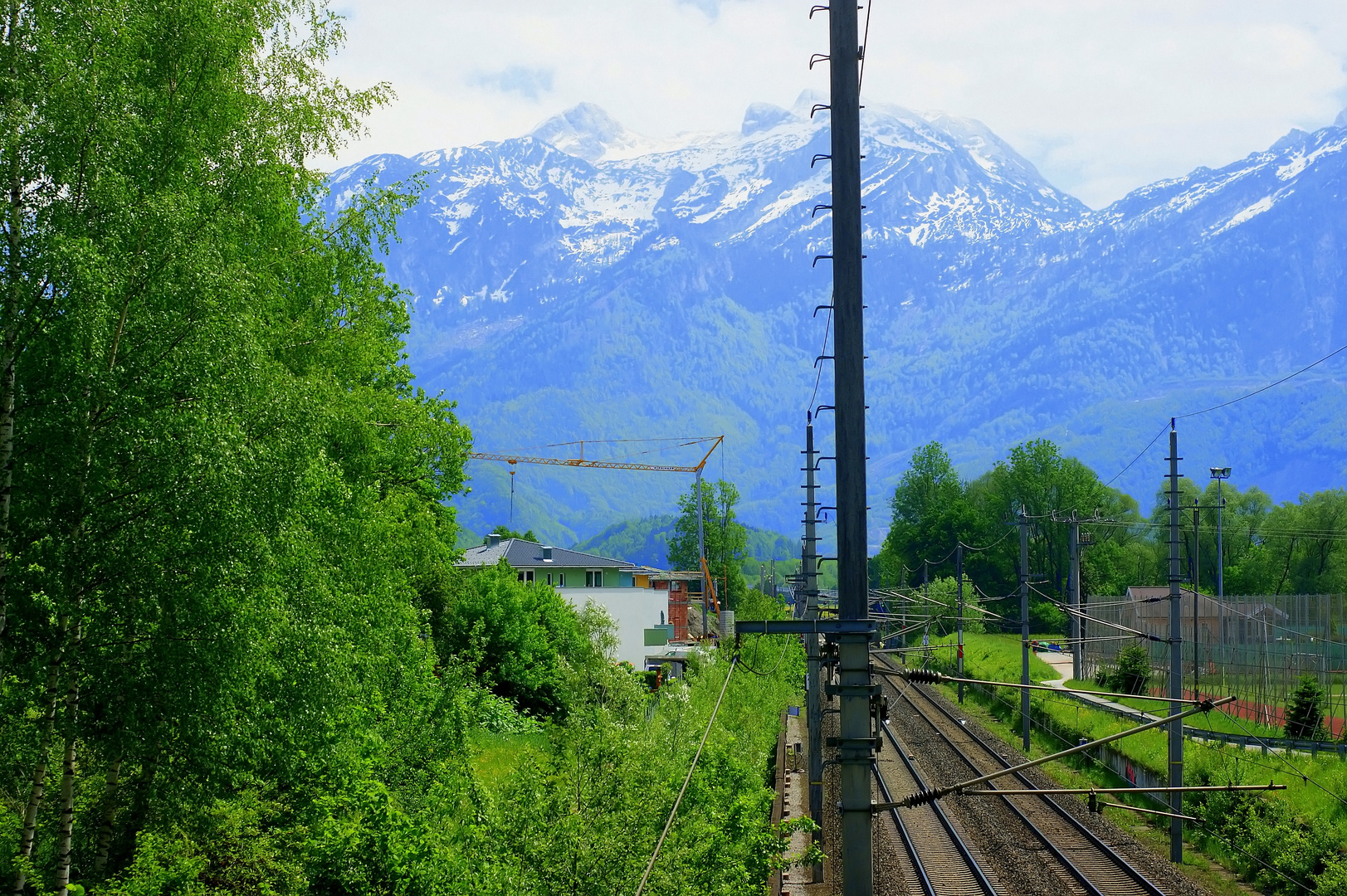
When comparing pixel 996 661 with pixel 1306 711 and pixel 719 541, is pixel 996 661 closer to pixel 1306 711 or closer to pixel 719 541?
pixel 1306 711

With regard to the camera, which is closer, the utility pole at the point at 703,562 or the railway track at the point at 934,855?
the railway track at the point at 934,855

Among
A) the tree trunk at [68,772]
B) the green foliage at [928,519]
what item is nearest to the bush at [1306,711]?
the tree trunk at [68,772]

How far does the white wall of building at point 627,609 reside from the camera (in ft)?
245

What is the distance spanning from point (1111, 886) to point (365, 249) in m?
21.4

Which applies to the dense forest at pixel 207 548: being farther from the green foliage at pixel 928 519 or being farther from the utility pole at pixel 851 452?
the green foliage at pixel 928 519

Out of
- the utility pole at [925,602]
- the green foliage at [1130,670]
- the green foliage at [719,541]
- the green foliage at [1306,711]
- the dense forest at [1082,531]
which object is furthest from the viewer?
the green foliage at [719,541]

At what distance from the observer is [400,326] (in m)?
30.2

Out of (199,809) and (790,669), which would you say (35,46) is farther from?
(790,669)

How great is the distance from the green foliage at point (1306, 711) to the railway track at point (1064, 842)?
802 cm

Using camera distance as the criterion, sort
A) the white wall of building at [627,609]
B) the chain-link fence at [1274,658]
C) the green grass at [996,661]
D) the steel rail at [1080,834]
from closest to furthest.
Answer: the steel rail at [1080,834]
the chain-link fence at [1274,658]
the green grass at [996,661]
the white wall of building at [627,609]

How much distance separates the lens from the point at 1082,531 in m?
94.0

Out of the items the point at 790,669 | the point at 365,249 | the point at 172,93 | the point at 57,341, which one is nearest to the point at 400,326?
the point at 365,249

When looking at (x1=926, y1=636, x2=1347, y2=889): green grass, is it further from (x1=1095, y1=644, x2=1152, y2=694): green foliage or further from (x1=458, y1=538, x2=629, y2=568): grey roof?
(x1=458, y1=538, x2=629, y2=568): grey roof

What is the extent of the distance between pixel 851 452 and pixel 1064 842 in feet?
75.8
